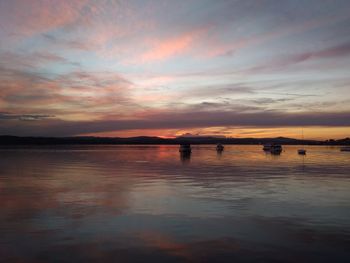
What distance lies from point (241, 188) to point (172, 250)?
16.8m

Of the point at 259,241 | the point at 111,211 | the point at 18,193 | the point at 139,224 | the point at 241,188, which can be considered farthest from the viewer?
the point at 241,188

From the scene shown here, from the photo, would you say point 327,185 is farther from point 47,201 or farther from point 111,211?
point 47,201

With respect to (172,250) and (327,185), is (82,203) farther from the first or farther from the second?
(327,185)

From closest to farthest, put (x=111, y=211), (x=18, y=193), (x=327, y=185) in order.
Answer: (x=111, y=211)
(x=18, y=193)
(x=327, y=185)

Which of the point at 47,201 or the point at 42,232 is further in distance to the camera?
the point at 47,201

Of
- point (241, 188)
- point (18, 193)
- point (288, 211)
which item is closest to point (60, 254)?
point (288, 211)

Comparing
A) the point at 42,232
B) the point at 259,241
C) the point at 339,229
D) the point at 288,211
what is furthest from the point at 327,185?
the point at 42,232

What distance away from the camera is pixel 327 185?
99.6ft

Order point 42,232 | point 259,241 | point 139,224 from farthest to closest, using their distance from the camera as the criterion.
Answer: point 139,224, point 42,232, point 259,241

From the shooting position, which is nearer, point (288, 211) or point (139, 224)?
point (139, 224)

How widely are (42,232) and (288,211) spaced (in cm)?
1204

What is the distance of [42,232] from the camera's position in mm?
14695

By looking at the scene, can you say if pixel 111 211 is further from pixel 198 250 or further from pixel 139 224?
pixel 198 250

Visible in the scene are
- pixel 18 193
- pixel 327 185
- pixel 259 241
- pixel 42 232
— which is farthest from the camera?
pixel 327 185
